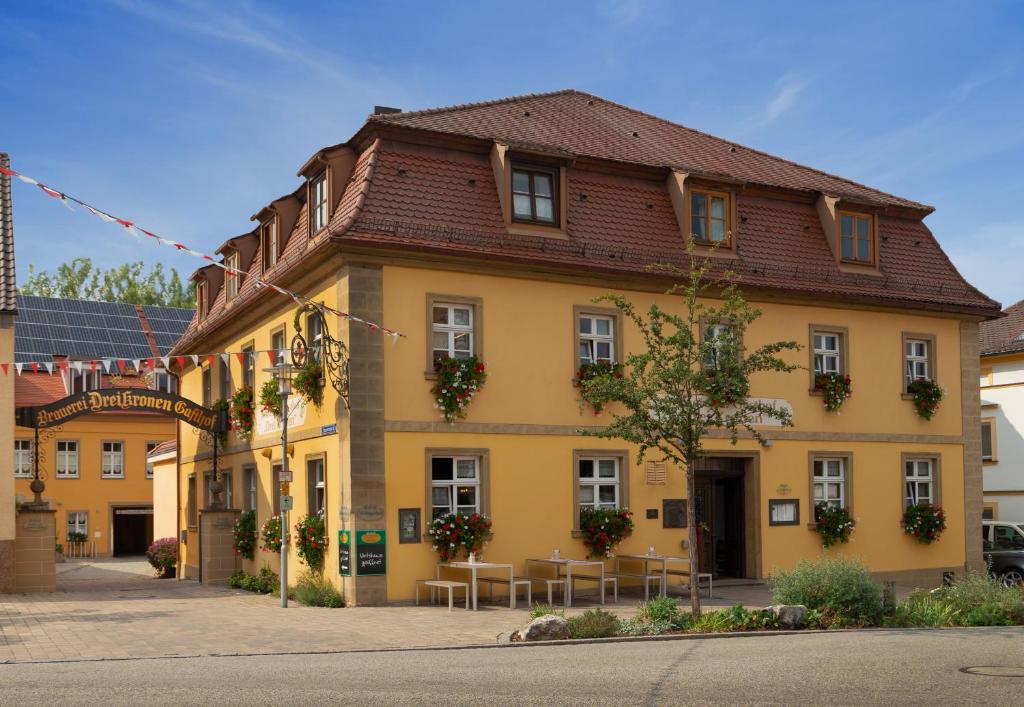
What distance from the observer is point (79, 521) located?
45.5 m

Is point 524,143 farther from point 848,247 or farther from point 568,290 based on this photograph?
point 848,247

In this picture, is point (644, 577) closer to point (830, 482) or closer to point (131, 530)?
point (830, 482)

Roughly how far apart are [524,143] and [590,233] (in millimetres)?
2057

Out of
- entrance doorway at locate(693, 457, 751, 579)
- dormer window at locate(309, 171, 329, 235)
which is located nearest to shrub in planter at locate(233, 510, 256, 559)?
dormer window at locate(309, 171, 329, 235)

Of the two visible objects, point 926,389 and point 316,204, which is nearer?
point 316,204

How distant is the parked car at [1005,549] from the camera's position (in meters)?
26.2

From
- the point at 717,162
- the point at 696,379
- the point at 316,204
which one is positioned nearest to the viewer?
the point at 696,379

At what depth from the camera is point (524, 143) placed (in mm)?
21484

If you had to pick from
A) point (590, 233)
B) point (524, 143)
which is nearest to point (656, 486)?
point (590, 233)

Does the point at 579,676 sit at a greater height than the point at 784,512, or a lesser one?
lesser

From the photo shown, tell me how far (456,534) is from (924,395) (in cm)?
1129

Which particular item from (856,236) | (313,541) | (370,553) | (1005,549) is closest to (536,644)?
(370,553)

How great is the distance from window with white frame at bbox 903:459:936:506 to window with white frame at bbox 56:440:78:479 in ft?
103

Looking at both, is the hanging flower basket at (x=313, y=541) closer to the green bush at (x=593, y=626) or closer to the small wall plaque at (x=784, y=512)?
the green bush at (x=593, y=626)
